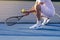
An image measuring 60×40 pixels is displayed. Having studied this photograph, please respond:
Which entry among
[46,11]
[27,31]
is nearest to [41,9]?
[46,11]

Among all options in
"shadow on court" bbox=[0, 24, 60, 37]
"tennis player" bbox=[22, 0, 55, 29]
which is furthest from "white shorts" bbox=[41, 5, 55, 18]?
"shadow on court" bbox=[0, 24, 60, 37]

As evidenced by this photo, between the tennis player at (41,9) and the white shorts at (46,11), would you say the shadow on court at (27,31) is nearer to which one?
the tennis player at (41,9)

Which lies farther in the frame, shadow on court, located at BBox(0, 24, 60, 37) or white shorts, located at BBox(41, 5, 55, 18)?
white shorts, located at BBox(41, 5, 55, 18)

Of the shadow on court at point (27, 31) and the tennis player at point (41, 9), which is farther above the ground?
the tennis player at point (41, 9)

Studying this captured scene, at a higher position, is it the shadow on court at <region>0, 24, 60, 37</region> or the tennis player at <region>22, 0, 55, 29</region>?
the tennis player at <region>22, 0, 55, 29</region>

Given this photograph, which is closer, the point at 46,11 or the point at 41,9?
the point at 41,9

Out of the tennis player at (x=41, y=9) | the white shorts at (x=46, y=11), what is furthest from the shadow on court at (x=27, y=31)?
the white shorts at (x=46, y=11)

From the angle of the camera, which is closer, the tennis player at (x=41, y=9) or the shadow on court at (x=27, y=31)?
the shadow on court at (x=27, y=31)

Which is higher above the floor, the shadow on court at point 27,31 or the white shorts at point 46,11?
the white shorts at point 46,11

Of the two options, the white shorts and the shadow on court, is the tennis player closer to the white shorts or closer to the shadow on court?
the white shorts

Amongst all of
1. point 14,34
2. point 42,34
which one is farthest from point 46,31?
point 14,34

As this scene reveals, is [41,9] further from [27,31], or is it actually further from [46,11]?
[27,31]

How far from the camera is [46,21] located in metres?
6.72

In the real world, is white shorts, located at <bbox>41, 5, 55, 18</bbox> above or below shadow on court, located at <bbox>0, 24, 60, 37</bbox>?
above
